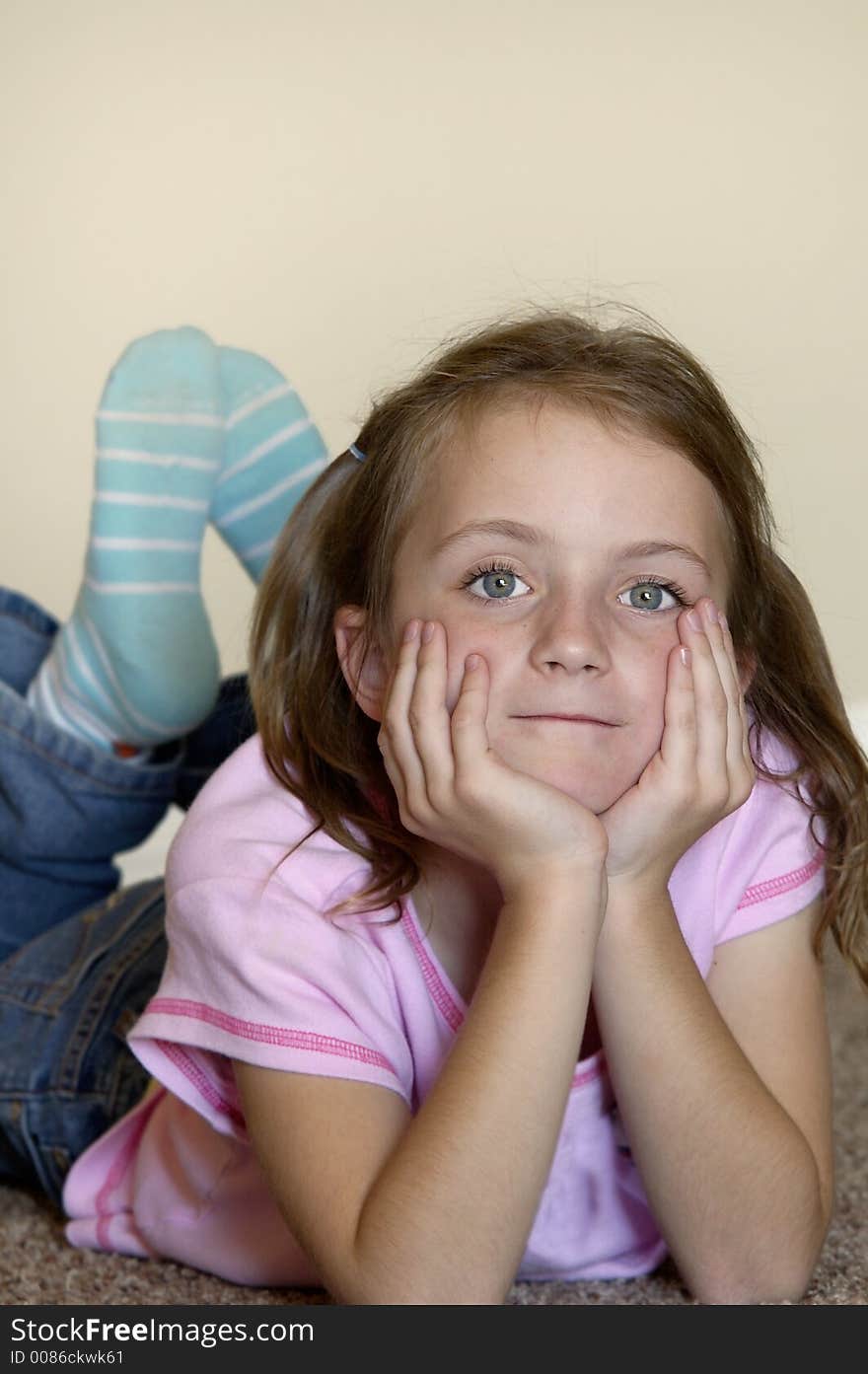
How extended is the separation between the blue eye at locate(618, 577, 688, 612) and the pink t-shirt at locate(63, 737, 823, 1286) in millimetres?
176

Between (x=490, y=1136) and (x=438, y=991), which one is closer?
(x=490, y=1136)

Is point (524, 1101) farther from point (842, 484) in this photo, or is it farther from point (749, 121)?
point (749, 121)

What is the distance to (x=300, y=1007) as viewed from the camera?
0.90m

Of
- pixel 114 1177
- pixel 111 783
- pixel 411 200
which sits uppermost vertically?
pixel 411 200

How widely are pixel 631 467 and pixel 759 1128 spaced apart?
14.6 inches

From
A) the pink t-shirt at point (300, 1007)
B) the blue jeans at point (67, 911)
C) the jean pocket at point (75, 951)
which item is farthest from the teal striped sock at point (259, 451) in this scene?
the pink t-shirt at point (300, 1007)

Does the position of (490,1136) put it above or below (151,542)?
below

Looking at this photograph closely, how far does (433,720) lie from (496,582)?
0.09 m

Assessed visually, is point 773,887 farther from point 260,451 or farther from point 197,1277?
point 260,451

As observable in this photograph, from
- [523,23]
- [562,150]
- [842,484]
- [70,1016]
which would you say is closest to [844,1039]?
[70,1016]

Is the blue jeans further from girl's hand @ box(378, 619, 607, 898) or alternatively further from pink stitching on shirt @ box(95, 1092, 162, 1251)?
girl's hand @ box(378, 619, 607, 898)

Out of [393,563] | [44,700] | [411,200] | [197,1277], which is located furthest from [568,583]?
[411,200]

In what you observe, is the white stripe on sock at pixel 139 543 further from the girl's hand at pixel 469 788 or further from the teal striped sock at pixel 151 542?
the girl's hand at pixel 469 788

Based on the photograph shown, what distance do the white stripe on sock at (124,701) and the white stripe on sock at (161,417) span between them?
150 mm
